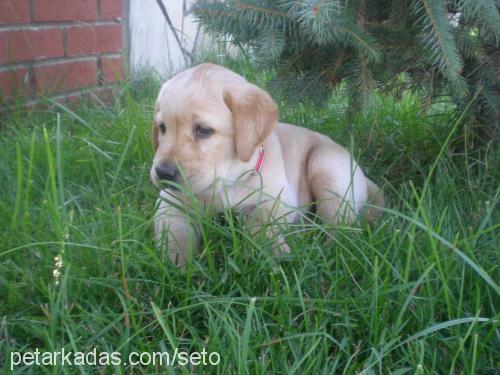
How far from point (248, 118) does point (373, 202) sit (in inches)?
25.1

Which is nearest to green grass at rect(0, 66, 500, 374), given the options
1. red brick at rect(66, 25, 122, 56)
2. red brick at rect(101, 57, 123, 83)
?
red brick at rect(66, 25, 122, 56)

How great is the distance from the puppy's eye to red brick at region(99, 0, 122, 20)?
2422 mm

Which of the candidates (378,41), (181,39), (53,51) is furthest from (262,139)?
(181,39)

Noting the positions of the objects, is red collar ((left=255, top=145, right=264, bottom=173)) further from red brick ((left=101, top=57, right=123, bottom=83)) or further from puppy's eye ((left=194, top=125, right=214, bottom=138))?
red brick ((left=101, top=57, right=123, bottom=83))

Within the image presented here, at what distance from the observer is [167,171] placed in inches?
72.5

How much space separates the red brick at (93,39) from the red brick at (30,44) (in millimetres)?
111

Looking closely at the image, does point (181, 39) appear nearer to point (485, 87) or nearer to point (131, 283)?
point (485, 87)

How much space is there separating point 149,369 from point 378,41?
1573 mm

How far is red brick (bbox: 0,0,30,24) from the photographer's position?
3182mm

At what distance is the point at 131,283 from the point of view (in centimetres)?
157

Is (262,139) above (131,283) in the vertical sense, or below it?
above

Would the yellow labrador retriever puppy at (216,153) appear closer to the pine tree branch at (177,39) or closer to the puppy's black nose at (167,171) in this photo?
the puppy's black nose at (167,171)

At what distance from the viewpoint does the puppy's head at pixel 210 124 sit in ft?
6.35

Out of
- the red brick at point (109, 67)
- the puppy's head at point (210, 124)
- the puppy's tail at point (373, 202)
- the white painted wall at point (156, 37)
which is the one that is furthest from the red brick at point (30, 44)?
the puppy's tail at point (373, 202)
